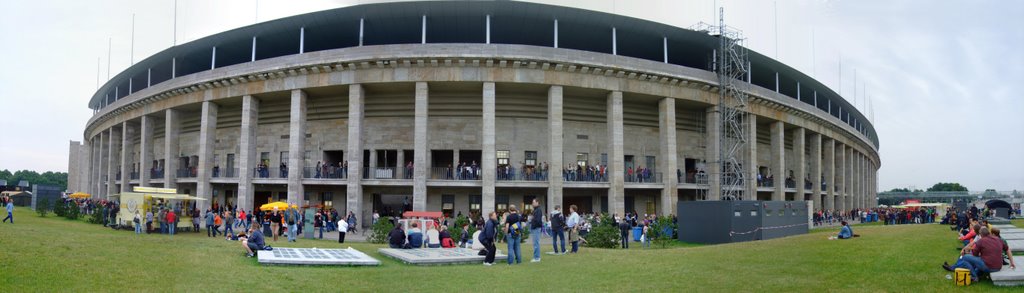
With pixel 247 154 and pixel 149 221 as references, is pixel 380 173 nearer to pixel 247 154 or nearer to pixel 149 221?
pixel 247 154

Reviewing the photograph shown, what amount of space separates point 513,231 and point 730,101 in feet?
105

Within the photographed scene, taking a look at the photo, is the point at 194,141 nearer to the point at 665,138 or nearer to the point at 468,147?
the point at 468,147

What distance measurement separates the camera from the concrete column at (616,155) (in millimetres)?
38625

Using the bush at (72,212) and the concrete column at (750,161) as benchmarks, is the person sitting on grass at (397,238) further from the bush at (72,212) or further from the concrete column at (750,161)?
the concrete column at (750,161)

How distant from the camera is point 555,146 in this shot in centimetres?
3719

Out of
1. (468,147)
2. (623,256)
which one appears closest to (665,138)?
(468,147)

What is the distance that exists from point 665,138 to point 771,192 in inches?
628


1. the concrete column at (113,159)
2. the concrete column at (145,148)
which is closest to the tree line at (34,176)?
the concrete column at (113,159)

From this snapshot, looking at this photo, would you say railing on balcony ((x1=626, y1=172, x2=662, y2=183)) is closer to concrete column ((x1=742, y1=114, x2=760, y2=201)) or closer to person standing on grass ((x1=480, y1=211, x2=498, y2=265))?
concrete column ((x1=742, y1=114, x2=760, y2=201))

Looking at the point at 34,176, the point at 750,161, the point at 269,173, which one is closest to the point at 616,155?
the point at 750,161

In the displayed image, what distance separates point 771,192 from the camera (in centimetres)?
5184

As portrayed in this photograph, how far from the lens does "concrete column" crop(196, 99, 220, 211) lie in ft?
140

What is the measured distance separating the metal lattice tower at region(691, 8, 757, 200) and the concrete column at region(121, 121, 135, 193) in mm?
46376

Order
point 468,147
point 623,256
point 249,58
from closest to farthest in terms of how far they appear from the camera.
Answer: point 623,256 < point 468,147 < point 249,58
